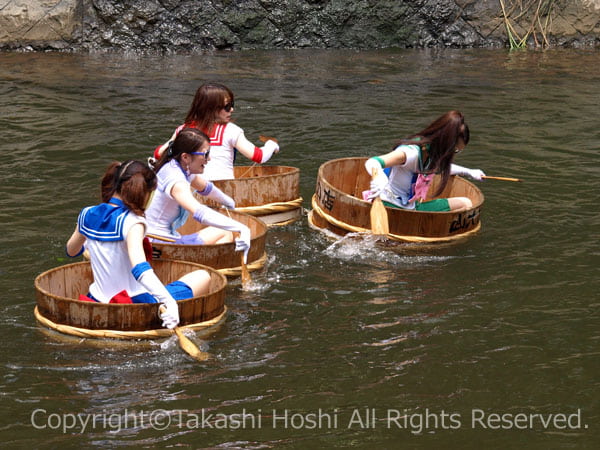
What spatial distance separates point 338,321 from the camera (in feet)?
20.8

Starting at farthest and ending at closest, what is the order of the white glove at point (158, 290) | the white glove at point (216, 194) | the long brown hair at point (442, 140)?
the long brown hair at point (442, 140), the white glove at point (216, 194), the white glove at point (158, 290)

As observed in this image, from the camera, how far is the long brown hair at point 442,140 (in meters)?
7.43

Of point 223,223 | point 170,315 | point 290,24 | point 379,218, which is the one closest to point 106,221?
point 170,315

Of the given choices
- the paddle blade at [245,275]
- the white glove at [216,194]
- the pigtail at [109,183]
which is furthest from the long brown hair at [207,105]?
the pigtail at [109,183]

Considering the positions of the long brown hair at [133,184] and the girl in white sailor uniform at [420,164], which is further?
the girl in white sailor uniform at [420,164]

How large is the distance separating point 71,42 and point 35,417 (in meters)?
12.5

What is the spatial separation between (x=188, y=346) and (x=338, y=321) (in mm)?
1289

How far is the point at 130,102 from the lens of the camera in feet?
42.0

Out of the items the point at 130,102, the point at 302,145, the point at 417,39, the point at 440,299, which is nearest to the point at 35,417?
the point at 440,299

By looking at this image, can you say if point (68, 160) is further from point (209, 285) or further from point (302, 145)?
point (209, 285)

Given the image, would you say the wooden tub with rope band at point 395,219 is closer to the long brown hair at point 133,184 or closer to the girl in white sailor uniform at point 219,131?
the girl in white sailor uniform at point 219,131

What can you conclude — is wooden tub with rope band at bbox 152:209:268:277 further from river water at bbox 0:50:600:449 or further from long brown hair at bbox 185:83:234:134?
long brown hair at bbox 185:83:234:134

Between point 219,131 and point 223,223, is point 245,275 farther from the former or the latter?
point 219,131

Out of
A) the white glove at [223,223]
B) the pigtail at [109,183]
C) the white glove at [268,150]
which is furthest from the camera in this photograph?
the white glove at [268,150]
